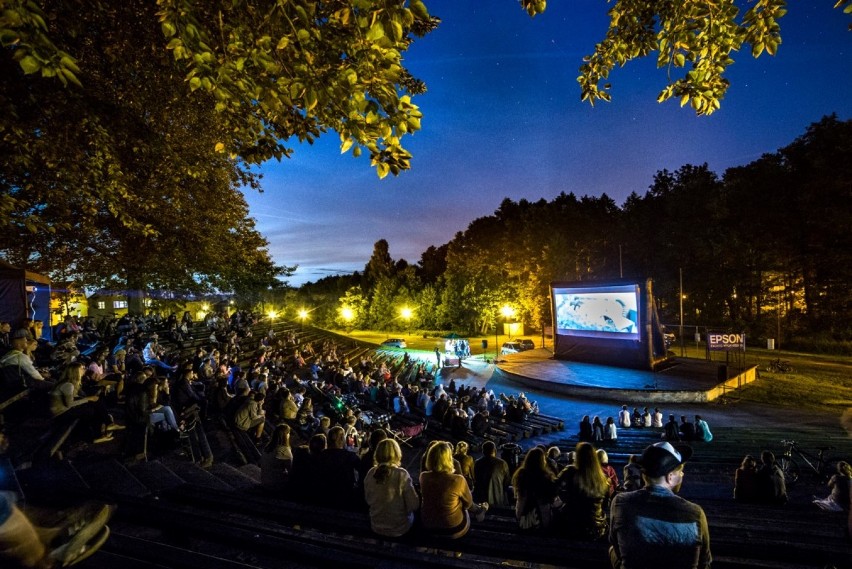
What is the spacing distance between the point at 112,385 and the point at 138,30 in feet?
23.4

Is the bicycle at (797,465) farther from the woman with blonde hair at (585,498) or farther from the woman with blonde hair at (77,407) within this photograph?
the woman with blonde hair at (77,407)

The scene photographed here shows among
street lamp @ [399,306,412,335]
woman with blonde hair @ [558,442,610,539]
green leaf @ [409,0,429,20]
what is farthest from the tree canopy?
street lamp @ [399,306,412,335]

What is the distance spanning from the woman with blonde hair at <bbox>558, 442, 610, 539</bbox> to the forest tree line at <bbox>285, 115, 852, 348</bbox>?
18754mm

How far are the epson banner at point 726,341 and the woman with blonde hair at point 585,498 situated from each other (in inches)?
717

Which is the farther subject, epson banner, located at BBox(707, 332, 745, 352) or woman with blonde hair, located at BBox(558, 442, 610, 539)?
epson banner, located at BBox(707, 332, 745, 352)

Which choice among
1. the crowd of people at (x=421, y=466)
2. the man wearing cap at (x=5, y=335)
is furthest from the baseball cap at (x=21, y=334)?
the man wearing cap at (x=5, y=335)

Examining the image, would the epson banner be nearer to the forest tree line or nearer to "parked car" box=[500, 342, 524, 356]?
the forest tree line

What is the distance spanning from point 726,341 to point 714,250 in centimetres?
1883

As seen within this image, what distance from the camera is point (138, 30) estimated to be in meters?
6.06

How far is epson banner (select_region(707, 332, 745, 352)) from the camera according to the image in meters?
17.1

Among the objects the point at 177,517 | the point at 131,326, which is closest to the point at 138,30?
the point at 177,517

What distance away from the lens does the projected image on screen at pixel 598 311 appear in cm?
1972

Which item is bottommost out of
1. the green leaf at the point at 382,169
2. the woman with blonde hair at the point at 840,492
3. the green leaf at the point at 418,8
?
the woman with blonde hair at the point at 840,492

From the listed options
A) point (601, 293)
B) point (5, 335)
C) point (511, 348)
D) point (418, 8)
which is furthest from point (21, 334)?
point (511, 348)
